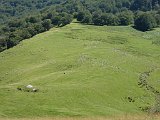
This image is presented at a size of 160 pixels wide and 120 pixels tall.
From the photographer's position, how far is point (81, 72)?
75.0m

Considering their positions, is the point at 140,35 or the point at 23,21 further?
the point at 23,21

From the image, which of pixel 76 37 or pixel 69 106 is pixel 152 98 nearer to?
pixel 69 106

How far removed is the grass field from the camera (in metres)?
46.2

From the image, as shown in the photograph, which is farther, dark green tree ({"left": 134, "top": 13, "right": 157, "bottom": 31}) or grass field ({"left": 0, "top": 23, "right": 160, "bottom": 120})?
dark green tree ({"left": 134, "top": 13, "right": 157, "bottom": 31})

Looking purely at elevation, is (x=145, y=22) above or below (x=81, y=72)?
below

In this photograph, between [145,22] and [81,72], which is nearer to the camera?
[81,72]

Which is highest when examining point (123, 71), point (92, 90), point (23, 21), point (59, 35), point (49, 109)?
Answer: point (49, 109)

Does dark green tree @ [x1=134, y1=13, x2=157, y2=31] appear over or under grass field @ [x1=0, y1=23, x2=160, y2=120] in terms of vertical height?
under

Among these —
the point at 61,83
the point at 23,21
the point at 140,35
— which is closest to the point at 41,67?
the point at 61,83

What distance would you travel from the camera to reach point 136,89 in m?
68.4

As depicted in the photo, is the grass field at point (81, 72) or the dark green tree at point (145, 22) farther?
the dark green tree at point (145, 22)

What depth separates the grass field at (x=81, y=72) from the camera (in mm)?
46188

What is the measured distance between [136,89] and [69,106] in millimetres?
22153

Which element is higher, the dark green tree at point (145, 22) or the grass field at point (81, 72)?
the grass field at point (81, 72)
